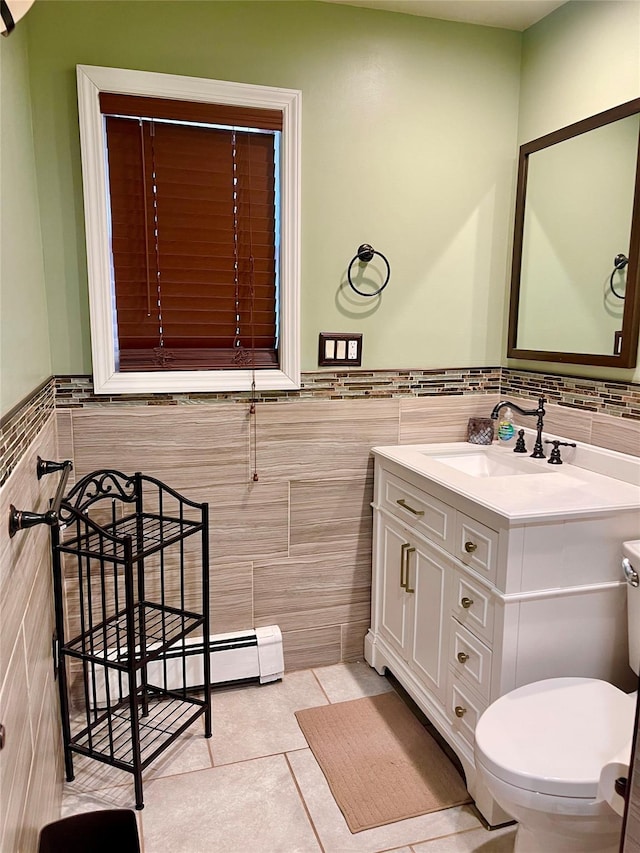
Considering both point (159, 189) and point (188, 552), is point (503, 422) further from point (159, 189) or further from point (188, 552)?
point (159, 189)

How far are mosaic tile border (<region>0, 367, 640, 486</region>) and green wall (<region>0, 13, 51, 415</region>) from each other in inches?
4.8

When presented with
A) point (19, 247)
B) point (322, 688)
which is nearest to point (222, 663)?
point (322, 688)

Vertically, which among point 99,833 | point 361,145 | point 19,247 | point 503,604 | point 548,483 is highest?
point 361,145

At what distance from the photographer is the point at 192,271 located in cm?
211

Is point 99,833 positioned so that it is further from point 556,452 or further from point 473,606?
point 556,452

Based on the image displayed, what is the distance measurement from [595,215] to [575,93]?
1.51 ft

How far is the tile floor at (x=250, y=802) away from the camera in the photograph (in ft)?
5.29

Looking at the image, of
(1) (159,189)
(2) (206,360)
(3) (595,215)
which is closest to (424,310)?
(3) (595,215)

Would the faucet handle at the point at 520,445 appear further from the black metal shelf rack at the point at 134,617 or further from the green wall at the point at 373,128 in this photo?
the black metal shelf rack at the point at 134,617

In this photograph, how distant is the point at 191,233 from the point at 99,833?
5.84 ft

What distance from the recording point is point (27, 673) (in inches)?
47.3

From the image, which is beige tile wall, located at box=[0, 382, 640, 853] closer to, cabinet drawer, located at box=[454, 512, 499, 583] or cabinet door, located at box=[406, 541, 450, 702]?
cabinet door, located at box=[406, 541, 450, 702]

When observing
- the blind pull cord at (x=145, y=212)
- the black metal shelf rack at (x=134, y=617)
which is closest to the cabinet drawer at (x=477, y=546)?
the black metal shelf rack at (x=134, y=617)

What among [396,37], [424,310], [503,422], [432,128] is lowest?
[503,422]
